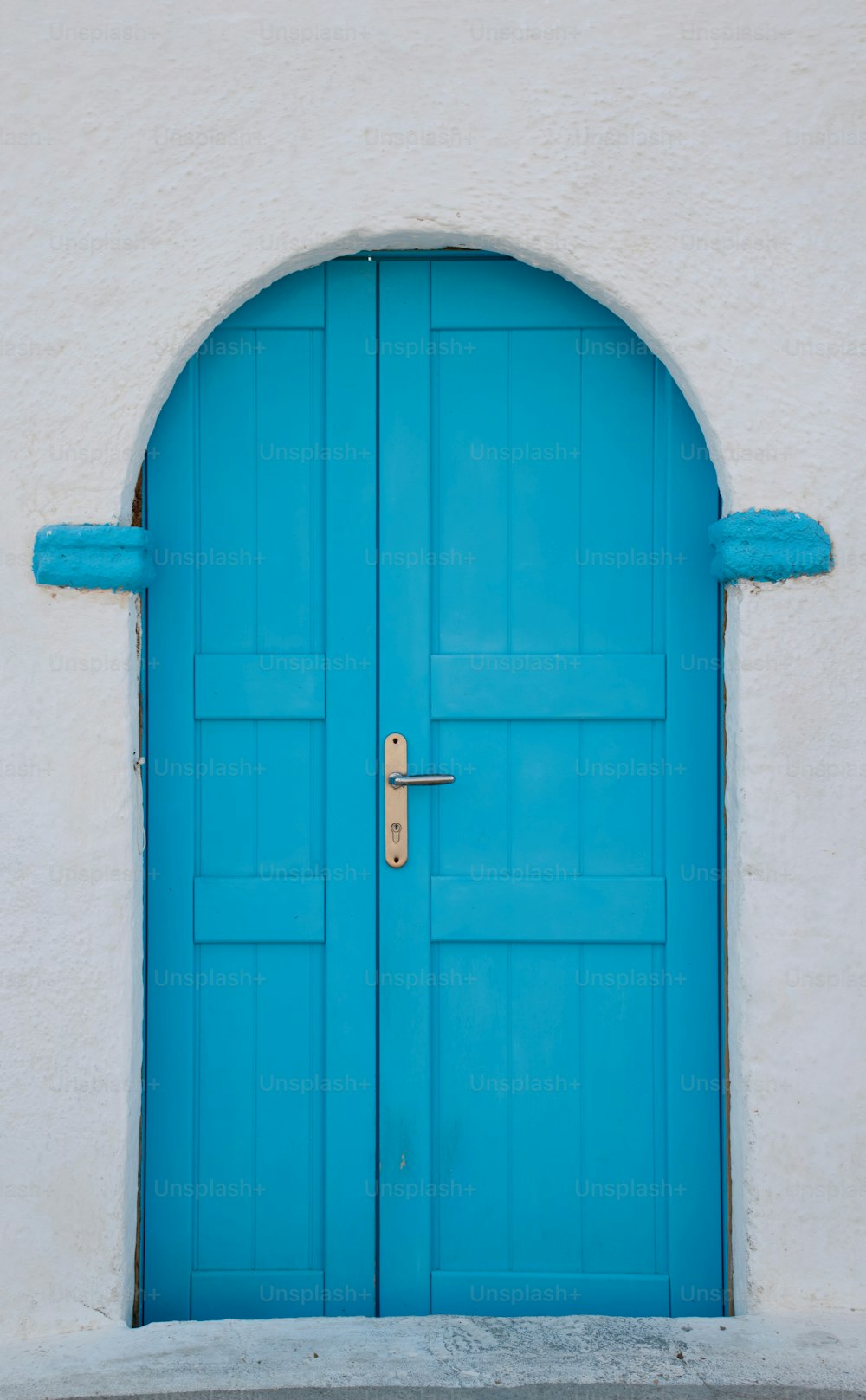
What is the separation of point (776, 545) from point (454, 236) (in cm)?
98

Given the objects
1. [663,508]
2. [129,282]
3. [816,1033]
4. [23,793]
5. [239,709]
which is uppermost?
[129,282]

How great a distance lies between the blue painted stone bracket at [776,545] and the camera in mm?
2256

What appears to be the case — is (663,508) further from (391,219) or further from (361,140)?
(361,140)

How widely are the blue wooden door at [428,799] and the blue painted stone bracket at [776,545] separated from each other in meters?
0.19

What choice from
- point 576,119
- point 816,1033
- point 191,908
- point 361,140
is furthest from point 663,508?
point 191,908

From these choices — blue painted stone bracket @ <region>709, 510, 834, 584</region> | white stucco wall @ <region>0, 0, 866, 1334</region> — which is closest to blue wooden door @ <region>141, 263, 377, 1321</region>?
white stucco wall @ <region>0, 0, 866, 1334</region>

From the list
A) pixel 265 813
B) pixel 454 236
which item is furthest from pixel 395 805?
pixel 454 236

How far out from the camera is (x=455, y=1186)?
2459 millimetres

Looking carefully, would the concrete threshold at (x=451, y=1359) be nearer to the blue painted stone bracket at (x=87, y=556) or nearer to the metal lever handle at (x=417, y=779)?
the metal lever handle at (x=417, y=779)

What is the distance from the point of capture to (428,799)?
246 centimetres

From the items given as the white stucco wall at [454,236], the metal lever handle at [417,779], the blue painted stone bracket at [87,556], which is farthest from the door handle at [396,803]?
the blue painted stone bracket at [87,556]

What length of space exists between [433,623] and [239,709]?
1.63 ft

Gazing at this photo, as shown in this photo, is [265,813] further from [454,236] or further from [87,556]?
[454,236]

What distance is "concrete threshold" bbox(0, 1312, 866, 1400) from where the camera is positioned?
203cm
